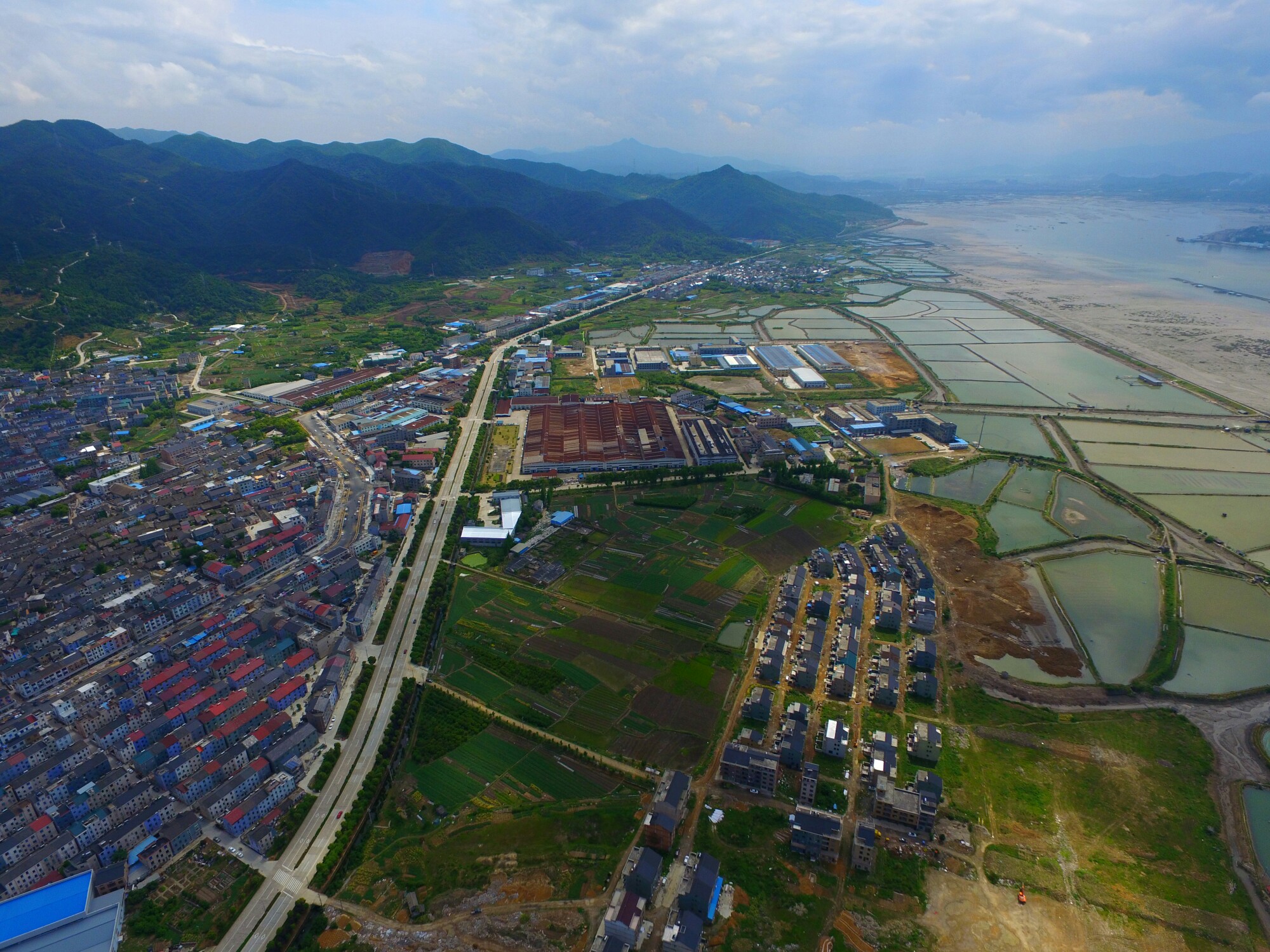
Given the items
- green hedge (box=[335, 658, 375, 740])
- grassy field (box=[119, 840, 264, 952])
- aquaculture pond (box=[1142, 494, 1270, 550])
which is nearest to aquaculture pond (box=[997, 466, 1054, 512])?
aquaculture pond (box=[1142, 494, 1270, 550])

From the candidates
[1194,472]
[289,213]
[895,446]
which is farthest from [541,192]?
[1194,472]

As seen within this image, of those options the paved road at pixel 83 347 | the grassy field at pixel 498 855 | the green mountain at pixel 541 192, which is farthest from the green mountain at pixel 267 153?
the grassy field at pixel 498 855

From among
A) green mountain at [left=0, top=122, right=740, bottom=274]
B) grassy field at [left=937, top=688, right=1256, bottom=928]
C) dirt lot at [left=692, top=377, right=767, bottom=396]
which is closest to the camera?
grassy field at [left=937, top=688, right=1256, bottom=928]

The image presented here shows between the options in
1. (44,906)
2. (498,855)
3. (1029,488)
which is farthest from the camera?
(1029,488)

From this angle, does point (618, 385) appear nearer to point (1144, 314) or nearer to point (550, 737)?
point (550, 737)

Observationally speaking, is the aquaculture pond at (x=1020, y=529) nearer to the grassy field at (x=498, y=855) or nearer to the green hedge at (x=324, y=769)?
the grassy field at (x=498, y=855)

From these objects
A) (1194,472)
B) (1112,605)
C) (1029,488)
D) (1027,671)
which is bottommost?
(1027,671)

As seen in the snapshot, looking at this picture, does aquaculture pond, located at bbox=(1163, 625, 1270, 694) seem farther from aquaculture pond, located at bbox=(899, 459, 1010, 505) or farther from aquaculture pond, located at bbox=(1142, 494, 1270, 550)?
aquaculture pond, located at bbox=(899, 459, 1010, 505)
